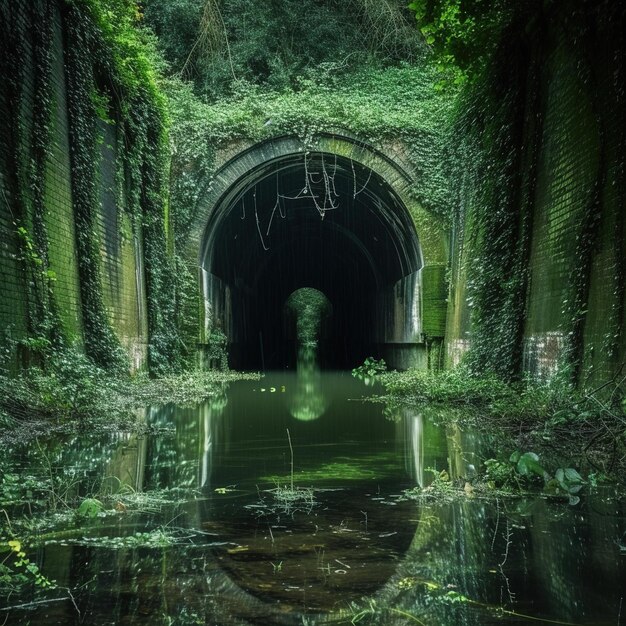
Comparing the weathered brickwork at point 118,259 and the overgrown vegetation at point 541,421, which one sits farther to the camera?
the weathered brickwork at point 118,259

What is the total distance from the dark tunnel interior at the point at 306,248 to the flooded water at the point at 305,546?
36.6ft

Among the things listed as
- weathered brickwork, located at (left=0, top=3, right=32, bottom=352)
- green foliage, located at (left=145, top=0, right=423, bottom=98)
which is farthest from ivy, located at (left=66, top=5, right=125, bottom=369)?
green foliage, located at (left=145, top=0, right=423, bottom=98)

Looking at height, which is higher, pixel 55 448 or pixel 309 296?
pixel 309 296

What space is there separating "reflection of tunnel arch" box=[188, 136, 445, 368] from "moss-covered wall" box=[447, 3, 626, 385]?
360 cm

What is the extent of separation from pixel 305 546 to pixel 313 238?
25724 millimetres

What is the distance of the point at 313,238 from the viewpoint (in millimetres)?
28594

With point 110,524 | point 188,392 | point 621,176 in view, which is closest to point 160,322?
point 188,392

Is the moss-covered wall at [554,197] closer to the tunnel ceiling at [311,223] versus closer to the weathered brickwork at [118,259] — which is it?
the tunnel ceiling at [311,223]

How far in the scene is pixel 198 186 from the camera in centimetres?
1567

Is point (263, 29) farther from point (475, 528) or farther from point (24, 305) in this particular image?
point (475, 528)

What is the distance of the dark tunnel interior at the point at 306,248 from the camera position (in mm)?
16719

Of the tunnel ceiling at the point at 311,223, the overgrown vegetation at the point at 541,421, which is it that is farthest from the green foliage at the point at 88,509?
the tunnel ceiling at the point at 311,223

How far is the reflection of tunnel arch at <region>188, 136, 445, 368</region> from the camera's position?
52.4 feet

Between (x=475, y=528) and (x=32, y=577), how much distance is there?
2066 millimetres
